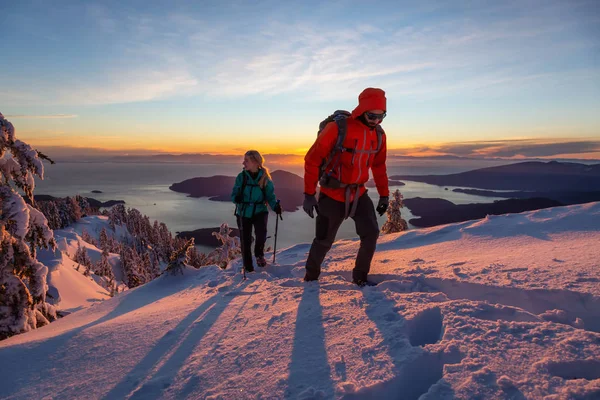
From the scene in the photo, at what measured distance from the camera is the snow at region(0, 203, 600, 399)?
1752 mm

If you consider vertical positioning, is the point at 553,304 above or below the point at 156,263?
above

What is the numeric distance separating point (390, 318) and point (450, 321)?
46 centimetres

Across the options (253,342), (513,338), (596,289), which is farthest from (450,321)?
(253,342)

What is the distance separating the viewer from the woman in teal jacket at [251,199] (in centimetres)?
562

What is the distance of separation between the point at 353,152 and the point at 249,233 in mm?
2888

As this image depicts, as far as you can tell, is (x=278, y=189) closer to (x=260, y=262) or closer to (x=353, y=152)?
(x=260, y=262)

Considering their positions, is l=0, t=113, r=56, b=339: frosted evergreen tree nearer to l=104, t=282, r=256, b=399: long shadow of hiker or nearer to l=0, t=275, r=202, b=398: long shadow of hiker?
l=0, t=275, r=202, b=398: long shadow of hiker

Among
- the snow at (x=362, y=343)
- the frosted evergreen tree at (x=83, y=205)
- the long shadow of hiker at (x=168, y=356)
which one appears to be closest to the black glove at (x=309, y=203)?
the snow at (x=362, y=343)

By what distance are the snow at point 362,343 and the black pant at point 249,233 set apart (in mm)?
1508

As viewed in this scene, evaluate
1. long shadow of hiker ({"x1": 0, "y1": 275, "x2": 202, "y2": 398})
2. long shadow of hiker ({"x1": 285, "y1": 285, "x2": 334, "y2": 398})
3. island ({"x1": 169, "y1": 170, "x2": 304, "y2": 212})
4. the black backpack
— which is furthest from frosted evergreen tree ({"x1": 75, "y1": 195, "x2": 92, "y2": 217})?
long shadow of hiker ({"x1": 285, "y1": 285, "x2": 334, "y2": 398})

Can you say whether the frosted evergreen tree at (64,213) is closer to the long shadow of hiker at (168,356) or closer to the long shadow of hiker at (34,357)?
the long shadow of hiker at (34,357)

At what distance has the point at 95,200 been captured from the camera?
147250mm

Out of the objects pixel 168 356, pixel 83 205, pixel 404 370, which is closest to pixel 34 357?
pixel 168 356

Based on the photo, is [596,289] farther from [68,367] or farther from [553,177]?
[553,177]
